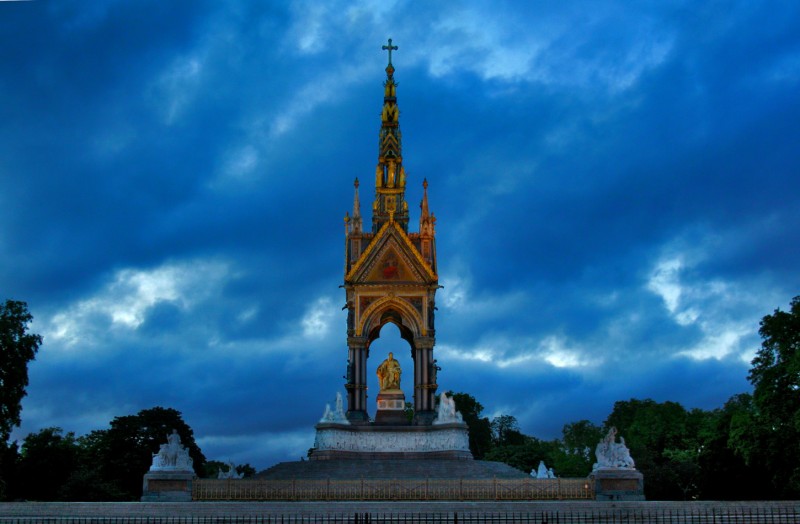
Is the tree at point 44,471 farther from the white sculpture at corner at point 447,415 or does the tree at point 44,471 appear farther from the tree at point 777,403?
the tree at point 777,403

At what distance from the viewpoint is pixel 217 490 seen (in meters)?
29.6

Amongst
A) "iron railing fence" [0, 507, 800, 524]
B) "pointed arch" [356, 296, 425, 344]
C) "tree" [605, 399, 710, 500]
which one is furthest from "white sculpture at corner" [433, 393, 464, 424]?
"iron railing fence" [0, 507, 800, 524]

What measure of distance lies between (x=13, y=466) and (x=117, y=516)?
90.7 feet

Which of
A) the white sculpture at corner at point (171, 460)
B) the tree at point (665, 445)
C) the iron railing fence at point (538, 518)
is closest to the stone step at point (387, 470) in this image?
the white sculpture at corner at point (171, 460)

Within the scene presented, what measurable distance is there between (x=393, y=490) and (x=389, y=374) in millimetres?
13404

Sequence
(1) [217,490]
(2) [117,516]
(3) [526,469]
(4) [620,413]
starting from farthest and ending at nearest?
(4) [620,413], (3) [526,469], (1) [217,490], (2) [117,516]

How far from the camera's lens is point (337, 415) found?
40.1 metres

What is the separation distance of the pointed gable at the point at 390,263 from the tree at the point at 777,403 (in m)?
14.9

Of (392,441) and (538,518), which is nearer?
(538,518)

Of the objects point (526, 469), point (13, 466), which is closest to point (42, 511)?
point (13, 466)

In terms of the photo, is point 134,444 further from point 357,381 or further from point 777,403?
point 777,403

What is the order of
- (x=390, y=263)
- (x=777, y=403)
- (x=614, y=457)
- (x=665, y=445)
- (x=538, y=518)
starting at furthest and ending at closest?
(x=665, y=445) < (x=390, y=263) < (x=777, y=403) < (x=614, y=457) < (x=538, y=518)

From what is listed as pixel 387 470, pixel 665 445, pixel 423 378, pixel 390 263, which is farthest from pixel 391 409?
pixel 665 445

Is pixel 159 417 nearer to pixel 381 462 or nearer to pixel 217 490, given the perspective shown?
pixel 381 462
